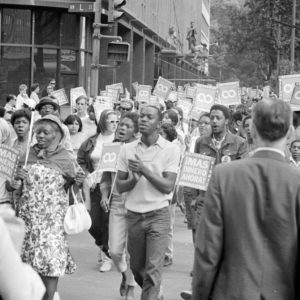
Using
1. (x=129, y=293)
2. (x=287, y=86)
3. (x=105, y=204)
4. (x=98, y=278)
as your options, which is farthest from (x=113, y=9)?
(x=129, y=293)

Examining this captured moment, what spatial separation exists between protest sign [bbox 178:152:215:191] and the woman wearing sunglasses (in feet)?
4.04

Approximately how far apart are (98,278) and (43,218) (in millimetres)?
2441

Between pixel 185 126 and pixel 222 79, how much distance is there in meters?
105

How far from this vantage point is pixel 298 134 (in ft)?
33.5

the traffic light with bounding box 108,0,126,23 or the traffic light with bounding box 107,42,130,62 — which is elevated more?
the traffic light with bounding box 108,0,126,23

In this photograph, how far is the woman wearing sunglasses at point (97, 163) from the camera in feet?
30.4

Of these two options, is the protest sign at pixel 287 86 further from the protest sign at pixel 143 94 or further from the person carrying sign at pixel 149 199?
the person carrying sign at pixel 149 199

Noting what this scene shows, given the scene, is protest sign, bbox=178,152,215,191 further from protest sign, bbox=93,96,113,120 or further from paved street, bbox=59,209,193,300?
protest sign, bbox=93,96,113,120

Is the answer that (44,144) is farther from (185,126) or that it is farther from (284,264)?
(185,126)

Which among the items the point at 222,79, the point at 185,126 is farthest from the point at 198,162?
the point at 222,79

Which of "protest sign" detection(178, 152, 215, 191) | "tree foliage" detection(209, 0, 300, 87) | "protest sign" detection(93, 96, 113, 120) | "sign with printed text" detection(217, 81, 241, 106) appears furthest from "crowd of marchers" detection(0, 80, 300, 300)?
"tree foliage" detection(209, 0, 300, 87)

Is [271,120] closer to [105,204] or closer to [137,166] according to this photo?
[137,166]

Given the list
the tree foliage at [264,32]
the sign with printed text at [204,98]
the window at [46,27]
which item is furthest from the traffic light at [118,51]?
the tree foliage at [264,32]

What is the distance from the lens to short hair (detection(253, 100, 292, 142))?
13.6ft
